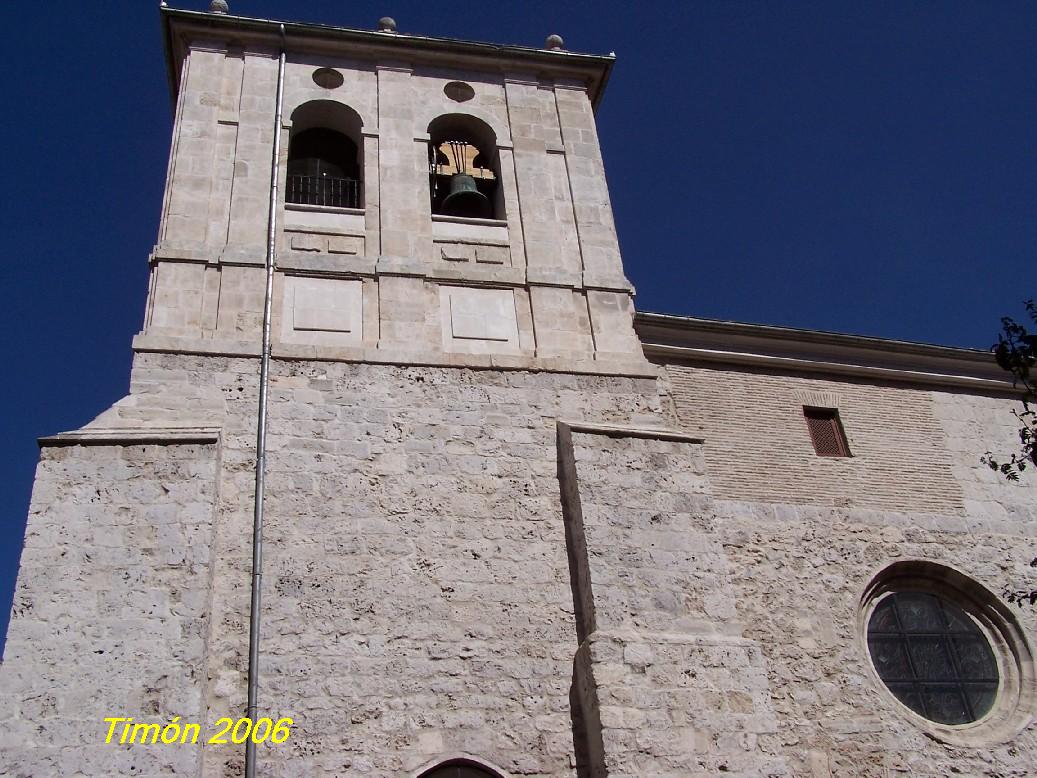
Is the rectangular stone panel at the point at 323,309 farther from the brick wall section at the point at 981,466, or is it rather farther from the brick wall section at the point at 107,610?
the brick wall section at the point at 981,466

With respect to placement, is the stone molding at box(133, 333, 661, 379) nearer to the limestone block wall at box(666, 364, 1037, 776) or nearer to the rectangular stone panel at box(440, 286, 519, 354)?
the rectangular stone panel at box(440, 286, 519, 354)

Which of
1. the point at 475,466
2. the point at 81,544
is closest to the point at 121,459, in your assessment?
the point at 81,544

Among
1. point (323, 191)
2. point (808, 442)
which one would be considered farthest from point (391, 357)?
point (808, 442)

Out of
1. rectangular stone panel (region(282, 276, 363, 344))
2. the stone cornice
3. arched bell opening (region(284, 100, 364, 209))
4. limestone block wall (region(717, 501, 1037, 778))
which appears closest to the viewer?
limestone block wall (region(717, 501, 1037, 778))

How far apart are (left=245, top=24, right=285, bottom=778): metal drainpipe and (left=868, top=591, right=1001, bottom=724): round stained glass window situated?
4.79 meters

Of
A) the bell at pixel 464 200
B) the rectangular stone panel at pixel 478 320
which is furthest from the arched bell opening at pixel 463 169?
the rectangular stone panel at pixel 478 320

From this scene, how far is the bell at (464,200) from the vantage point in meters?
10.6

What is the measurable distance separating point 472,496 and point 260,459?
158 centimetres

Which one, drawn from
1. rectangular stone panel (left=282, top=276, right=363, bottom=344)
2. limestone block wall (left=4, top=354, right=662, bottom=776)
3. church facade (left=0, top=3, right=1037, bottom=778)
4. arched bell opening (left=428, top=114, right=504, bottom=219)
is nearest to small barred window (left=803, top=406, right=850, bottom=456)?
church facade (left=0, top=3, right=1037, bottom=778)

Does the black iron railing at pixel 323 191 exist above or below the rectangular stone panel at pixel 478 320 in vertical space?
above

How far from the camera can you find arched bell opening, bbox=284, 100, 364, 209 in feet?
35.0

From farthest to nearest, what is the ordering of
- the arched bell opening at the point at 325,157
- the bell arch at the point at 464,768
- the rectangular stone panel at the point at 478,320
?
the arched bell opening at the point at 325,157, the rectangular stone panel at the point at 478,320, the bell arch at the point at 464,768

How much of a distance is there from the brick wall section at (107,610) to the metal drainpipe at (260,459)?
13.2 inches

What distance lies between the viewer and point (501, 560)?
7.97 meters
